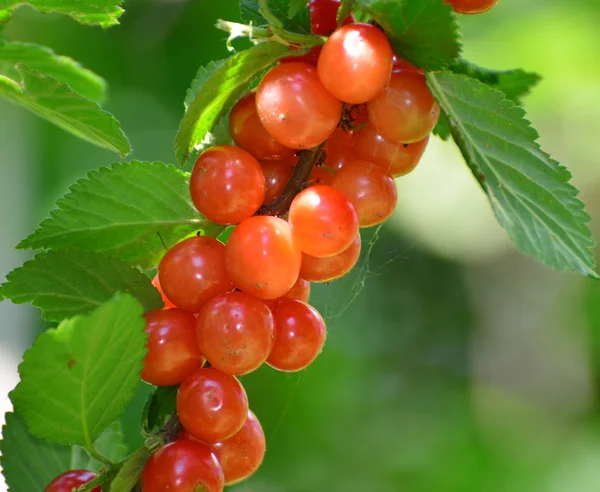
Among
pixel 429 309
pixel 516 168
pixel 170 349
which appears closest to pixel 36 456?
pixel 170 349

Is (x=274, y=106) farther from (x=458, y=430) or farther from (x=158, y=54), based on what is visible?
(x=158, y=54)

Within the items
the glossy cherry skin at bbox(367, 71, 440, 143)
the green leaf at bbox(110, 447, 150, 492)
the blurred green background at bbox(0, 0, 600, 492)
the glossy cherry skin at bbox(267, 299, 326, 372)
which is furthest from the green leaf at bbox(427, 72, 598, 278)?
the blurred green background at bbox(0, 0, 600, 492)

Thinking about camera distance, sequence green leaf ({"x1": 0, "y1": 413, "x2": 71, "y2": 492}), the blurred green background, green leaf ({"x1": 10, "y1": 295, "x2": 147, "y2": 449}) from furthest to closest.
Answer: the blurred green background → green leaf ({"x1": 0, "y1": 413, "x2": 71, "y2": 492}) → green leaf ({"x1": 10, "y1": 295, "x2": 147, "y2": 449})

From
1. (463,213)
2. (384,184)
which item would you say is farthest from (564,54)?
(384,184)

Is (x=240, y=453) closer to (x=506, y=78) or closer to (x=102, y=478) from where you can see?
(x=102, y=478)

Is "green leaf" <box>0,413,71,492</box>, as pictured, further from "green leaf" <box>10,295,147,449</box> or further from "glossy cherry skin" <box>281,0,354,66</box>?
"glossy cherry skin" <box>281,0,354,66</box>

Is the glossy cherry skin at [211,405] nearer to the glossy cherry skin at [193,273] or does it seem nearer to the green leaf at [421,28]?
the glossy cherry skin at [193,273]

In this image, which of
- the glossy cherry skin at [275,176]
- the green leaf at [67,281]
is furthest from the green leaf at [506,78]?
the green leaf at [67,281]
